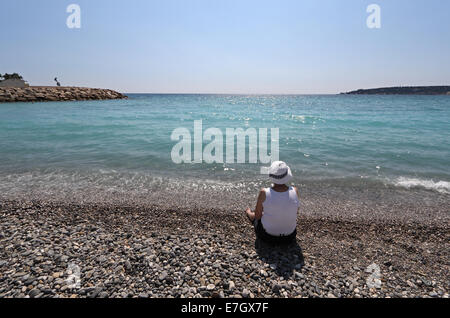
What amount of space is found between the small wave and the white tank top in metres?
6.05

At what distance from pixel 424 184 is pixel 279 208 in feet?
23.2

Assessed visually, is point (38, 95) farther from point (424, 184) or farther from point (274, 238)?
point (424, 184)

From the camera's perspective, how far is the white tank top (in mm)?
4105

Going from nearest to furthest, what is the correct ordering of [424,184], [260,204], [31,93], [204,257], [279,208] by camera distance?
[204,257]
[279,208]
[260,204]
[424,184]
[31,93]

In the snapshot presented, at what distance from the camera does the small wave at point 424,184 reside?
746 cm

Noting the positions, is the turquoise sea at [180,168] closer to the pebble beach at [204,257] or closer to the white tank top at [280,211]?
the pebble beach at [204,257]

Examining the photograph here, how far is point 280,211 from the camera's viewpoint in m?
4.13

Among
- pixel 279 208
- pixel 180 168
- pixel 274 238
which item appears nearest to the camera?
pixel 279 208

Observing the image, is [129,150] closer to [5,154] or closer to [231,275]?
[5,154]

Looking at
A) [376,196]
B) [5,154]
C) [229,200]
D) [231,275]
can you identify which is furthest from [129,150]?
[376,196]

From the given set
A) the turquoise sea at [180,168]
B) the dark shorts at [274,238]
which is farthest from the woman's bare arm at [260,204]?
the turquoise sea at [180,168]

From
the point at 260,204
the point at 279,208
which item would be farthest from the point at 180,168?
the point at 279,208

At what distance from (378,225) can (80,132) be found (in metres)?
19.5

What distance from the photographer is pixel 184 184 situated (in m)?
7.85
